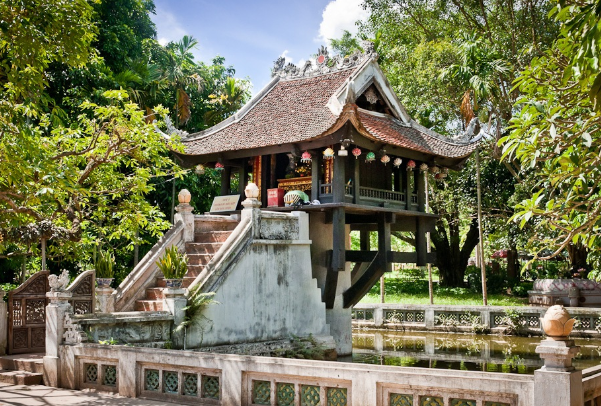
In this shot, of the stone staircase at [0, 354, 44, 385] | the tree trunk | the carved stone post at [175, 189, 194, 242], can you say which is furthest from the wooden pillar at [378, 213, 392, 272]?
the tree trunk

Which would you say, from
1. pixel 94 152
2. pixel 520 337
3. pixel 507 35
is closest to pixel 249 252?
pixel 94 152

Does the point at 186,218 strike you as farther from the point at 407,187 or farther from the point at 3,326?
the point at 407,187

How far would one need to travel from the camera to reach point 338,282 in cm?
1666

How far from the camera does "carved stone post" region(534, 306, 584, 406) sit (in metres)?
6.16

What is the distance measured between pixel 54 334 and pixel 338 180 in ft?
23.6

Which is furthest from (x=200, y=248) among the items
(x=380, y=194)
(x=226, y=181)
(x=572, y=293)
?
(x=572, y=293)

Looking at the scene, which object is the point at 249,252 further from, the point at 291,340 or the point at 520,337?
the point at 520,337

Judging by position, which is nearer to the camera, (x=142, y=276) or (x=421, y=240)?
(x=142, y=276)

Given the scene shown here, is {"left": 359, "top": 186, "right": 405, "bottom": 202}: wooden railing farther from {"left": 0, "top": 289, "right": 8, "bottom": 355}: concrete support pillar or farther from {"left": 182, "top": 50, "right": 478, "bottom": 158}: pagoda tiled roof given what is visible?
{"left": 0, "top": 289, "right": 8, "bottom": 355}: concrete support pillar

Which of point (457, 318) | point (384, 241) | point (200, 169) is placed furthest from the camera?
point (457, 318)

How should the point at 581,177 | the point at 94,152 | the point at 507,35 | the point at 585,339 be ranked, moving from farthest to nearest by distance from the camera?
the point at 507,35, the point at 585,339, the point at 94,152, the point at 581,177

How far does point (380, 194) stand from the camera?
53.2ft

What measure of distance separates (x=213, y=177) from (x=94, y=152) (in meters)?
16.7

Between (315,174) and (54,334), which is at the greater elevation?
(315,174)
